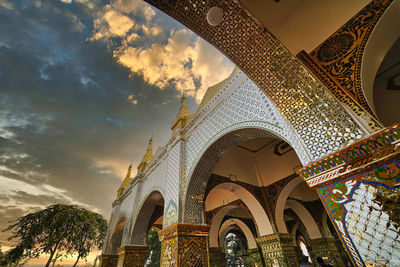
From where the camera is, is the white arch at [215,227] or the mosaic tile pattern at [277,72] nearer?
the mosaic tile pattern at [277,72]

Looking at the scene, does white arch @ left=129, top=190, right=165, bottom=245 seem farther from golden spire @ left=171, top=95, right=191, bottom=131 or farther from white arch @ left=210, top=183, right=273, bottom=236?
golden spire @ left=171, top=95, right=191, bottom=131

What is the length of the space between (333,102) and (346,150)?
51cm

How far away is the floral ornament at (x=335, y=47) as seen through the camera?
1.69 metres

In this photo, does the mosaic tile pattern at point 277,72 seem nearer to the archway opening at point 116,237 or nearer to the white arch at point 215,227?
the white arch at point 215,227

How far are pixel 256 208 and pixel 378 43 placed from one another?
4.56 meters

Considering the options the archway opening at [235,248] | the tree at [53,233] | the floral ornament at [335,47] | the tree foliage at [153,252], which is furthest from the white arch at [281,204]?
the tree foliage at [153,252]

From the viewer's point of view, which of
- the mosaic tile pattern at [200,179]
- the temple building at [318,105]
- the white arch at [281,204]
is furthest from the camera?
the white arch at [281,204]

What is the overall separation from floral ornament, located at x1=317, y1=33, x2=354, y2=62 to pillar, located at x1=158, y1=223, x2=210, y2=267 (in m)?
3.46

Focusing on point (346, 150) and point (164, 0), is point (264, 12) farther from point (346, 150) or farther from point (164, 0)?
point (346, 150)

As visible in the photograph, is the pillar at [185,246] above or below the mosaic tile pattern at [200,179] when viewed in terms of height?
below

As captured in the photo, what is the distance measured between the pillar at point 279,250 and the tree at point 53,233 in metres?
4.80

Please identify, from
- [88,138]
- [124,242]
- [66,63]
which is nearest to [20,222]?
[124,242]

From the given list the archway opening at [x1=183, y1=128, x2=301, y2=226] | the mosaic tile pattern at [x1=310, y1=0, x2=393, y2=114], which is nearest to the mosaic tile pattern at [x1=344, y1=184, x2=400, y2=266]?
the mosaic tile pattern at [x1=310, y1=0, x2=393, y2=114]

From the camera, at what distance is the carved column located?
121 cm
